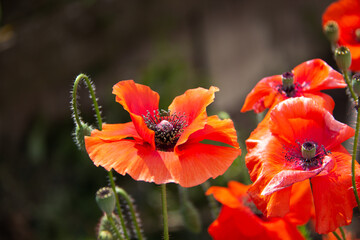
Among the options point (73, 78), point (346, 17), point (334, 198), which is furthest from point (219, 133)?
point (73, 78)

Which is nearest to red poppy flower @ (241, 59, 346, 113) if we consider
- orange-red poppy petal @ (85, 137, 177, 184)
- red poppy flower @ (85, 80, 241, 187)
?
red poppy flower @ (85, 80, 241, 187)

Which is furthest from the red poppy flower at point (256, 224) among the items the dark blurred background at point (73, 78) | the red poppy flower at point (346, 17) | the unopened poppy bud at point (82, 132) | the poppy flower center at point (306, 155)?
the dark blurred background at point (73, 78)

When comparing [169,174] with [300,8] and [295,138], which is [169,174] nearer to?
[295,138]

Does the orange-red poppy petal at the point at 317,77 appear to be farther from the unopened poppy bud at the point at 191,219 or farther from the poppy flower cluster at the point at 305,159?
the unopened poppy bud at the point at 191,219

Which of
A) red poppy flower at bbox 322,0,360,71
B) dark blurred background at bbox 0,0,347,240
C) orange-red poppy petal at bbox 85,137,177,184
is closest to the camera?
orange-red poppy petal at bbox 85,137,177,184

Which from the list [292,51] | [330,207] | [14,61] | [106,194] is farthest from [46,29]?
[330,207]

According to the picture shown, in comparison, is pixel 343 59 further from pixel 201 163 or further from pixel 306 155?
pixel 201 163

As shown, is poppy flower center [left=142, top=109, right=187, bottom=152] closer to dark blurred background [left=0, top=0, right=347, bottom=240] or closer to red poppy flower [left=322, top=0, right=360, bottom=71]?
red poppy flower [left=322, top=0, right=360, bottom=71]
